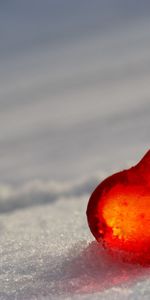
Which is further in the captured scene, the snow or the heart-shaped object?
the heart-shaped object

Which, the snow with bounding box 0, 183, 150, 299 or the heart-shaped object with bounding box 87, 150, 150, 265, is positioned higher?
the heart-shaped object with bounding box 87, 150, 150, 265

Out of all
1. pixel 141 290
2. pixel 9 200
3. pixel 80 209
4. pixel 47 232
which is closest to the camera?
pixel 141 290

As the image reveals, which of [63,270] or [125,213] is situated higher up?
[125,213]

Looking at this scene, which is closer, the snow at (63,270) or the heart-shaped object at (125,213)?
the snow at (63,270)

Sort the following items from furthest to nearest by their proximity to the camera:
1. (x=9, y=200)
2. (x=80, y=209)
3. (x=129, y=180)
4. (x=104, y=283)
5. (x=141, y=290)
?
1. (x=9, y=200)
2. (x=80, y=209)
3. (x=129, y=180)
4. (x=104, y=283)
5. (x=141, y=290)

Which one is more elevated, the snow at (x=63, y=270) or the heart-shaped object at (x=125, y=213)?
the heart-shaped object at (x=125, y=213)

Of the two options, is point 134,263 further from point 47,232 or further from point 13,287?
point 47,232

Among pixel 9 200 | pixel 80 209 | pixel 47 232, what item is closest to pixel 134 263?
pixel 47 232

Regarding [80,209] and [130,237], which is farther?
[80,209]
